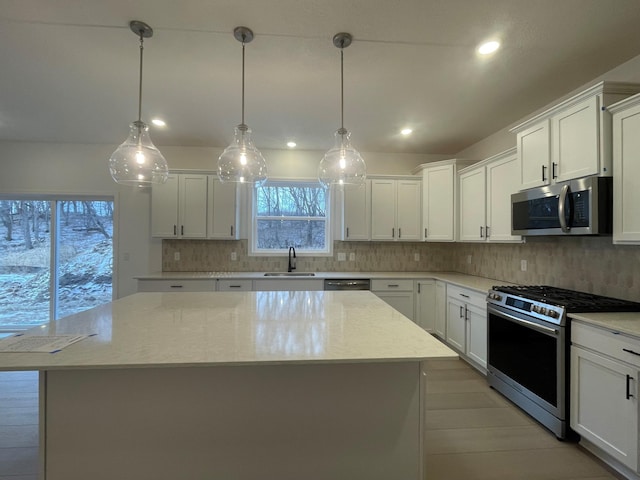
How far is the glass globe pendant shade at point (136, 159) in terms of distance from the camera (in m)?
2.05

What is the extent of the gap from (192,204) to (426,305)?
336cm

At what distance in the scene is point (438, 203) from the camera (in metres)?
4.02

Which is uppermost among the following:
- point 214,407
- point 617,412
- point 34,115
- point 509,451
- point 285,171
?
point 34,115

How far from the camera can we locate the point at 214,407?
138 centimetres

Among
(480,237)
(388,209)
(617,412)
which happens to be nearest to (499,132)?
(480,237)

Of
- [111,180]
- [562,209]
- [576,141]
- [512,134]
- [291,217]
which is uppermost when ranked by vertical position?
[512,134]

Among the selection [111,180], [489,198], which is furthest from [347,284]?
[111,180]

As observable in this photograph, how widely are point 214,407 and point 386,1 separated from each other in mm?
2311

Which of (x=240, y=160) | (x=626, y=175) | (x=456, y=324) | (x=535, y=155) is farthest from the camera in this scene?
(x=456, y=324)

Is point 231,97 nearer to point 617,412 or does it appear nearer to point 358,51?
point 358,51

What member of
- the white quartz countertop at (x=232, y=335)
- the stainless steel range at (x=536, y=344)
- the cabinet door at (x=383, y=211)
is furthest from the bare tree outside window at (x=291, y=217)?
the stainless steel range at (x=536, y=344)

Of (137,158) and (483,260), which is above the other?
(137,158)

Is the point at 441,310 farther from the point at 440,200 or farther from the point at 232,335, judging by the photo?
the point at 232,335

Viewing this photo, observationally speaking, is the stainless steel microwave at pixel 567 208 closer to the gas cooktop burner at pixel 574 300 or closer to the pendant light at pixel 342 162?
the gas cooktop burner at pixel 574 300
